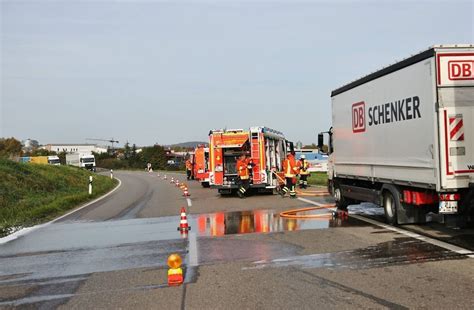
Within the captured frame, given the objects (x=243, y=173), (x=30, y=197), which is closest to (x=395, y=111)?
(x=243, y=173)

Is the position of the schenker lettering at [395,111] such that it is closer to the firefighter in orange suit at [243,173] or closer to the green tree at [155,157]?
the firefighter in orange suit at [243,173]

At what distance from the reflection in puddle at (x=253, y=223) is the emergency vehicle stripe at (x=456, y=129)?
3.71 metres

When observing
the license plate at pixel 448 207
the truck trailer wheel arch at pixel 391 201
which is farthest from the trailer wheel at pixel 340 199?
the license plate at pixel 448 207

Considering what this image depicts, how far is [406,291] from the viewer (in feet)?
19.5

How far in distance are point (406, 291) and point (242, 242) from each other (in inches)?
176

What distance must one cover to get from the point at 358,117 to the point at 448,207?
4255mm

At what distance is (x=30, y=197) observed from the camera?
2434 centimetres

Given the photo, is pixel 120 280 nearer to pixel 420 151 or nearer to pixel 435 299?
pixel 435 299

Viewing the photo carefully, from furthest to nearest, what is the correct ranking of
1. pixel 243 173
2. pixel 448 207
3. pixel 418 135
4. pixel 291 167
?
pixel 243 173 < pixel 291 167 < pixel 418 135 < pixel 448 207

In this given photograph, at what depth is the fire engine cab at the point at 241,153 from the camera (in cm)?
2184

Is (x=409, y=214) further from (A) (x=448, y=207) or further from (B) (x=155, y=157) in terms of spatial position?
(B) (x=155, y=157)

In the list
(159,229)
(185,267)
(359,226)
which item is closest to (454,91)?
(359,226)

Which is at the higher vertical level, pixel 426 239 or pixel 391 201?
pixel 391 201

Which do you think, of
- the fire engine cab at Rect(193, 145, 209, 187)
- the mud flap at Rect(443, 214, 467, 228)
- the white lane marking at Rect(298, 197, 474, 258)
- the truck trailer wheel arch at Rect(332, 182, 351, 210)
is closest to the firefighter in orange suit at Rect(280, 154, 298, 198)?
the truck trailer wheel arch at Rect(332, 182, 351, 210)
